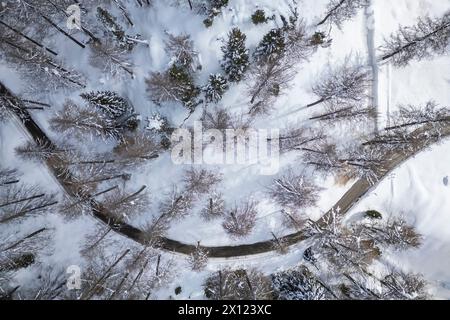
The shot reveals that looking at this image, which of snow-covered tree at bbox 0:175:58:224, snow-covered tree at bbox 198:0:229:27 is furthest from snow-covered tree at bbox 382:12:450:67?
snow-covered tree at bbox 0:175:58:224

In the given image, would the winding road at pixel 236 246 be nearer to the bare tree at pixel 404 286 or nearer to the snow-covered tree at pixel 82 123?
the snow-covered tree at pixel 82 123

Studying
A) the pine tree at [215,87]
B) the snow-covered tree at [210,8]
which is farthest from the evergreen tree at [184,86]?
the snow-covered tree at [210,8]

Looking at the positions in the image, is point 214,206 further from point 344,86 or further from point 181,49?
point 344,86

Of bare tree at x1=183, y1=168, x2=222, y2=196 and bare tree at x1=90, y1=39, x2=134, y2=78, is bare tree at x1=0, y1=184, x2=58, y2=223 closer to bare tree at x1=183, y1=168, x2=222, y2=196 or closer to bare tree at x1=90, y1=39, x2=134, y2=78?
bare tree at x1=183, y1=168, x2=222, y2=196
